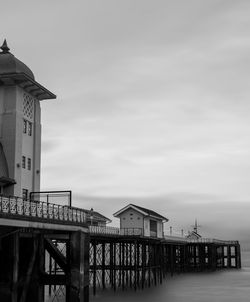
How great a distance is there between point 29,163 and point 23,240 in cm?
1017

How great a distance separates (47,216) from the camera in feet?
95.3

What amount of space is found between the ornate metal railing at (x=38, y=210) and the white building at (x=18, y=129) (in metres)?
6.20

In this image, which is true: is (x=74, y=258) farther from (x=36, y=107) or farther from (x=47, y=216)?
(x=36, y=107)

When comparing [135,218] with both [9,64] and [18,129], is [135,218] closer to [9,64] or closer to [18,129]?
[18,129]

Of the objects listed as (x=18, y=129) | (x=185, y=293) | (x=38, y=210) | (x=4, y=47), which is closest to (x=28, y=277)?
(x=38, y=210)

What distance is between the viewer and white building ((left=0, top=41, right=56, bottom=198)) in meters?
37.3

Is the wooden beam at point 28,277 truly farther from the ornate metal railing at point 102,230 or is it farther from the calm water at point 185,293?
the calm water at point 185,293

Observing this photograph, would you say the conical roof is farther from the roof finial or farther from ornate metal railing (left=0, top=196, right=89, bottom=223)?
ornate metal railing (left=0, top=196, right=89, bottom=223)

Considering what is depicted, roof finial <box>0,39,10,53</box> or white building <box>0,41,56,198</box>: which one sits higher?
roof finial <box>0,39,10,53</box>

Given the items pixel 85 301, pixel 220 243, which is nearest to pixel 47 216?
pixel 85 301

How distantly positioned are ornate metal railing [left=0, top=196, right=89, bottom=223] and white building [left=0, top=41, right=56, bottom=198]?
6196mm

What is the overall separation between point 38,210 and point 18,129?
36.2 ft

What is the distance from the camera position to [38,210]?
93.2 feet

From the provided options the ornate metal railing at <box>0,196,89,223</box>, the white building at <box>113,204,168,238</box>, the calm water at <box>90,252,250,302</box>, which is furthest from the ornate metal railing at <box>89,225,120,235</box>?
the white building at <box>113,204,168,238</box>
